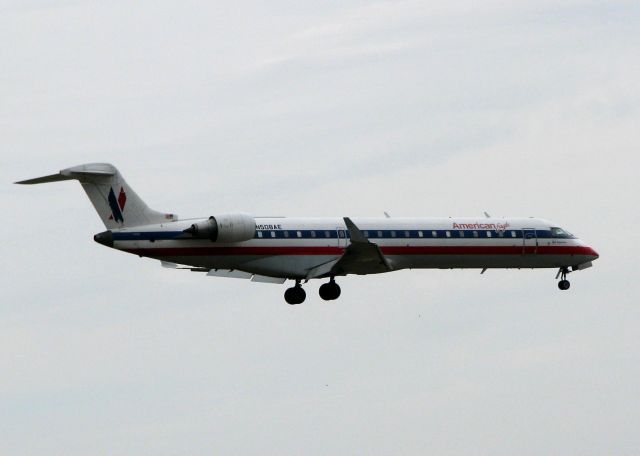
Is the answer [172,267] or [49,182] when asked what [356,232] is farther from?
[49,182]

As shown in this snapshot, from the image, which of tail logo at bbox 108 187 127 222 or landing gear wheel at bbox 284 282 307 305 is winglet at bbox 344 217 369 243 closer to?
landing gear wheel at bbox 284 282 307 305

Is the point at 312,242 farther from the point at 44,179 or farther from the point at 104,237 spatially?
the point at 44,179

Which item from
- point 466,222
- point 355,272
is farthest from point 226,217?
point 466,222

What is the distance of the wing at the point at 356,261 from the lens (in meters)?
58.1

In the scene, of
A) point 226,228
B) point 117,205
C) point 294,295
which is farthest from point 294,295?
point 117,205

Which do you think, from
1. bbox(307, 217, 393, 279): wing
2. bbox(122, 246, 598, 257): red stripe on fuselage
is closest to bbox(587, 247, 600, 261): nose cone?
bbox(122, 246, 598, 257): red stripe on fuselage

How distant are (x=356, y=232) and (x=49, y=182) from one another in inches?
436

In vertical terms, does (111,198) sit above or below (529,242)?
above

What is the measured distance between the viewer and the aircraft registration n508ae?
57375mm

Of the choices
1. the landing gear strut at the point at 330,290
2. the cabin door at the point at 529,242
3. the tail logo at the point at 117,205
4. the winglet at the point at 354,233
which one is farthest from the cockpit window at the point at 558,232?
the tail logo at the point at 117,205

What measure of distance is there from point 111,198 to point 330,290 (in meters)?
9.99

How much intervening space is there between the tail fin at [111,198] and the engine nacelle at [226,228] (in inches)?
66.3

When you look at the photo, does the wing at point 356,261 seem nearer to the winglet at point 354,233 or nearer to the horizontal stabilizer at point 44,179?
the winglet at point 354,233

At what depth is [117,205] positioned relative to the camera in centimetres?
5731
